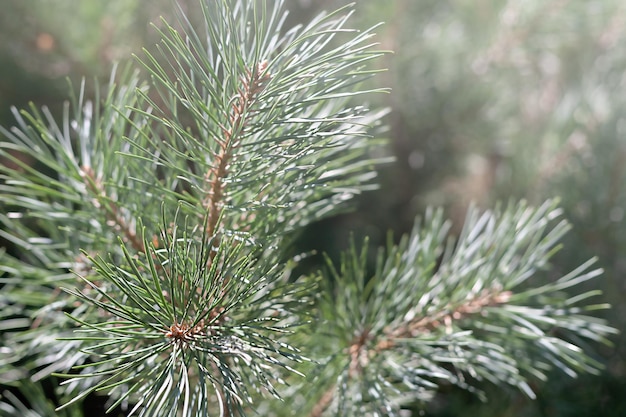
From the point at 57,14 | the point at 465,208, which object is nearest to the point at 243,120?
the point at 57,14

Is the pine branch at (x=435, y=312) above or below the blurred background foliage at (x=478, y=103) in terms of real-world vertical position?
below

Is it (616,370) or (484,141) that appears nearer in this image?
(616,370)

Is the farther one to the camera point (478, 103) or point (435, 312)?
point (478, 103)

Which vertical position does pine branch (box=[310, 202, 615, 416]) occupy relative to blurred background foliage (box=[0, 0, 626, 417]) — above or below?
below

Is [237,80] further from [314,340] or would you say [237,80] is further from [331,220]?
[331,220]

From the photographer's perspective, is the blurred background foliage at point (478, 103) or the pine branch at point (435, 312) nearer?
the pine branch at point (435, 312)

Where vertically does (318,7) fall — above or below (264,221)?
above

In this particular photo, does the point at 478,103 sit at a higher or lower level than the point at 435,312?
higher

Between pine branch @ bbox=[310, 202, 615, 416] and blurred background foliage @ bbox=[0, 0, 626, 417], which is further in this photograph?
blurred background foliage @ bbox=[0, 0, 626, 417]
